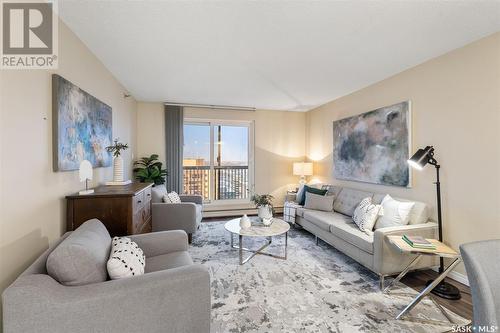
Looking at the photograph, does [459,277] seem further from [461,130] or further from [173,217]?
[173,217]

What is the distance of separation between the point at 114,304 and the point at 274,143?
15.1ft

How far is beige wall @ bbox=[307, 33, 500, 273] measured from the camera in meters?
2.15

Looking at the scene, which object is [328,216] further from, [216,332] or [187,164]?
[187,164]

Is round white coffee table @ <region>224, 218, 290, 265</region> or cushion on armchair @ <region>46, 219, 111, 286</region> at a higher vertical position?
cushion on armchair @ <region>46, 219, 111, 286</region>

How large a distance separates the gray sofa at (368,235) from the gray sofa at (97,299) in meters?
1.84

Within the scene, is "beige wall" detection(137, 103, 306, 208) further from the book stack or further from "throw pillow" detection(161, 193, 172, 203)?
the book stack

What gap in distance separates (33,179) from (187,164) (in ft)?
11.4

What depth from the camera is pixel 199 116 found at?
4.97 m

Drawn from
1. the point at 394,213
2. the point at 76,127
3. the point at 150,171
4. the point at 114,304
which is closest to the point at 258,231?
the point at 394,213

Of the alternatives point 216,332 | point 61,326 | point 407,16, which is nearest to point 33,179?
point 61,326

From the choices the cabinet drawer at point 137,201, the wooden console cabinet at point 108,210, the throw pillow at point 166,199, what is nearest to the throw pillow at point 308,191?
the throw pillow at point 166,199

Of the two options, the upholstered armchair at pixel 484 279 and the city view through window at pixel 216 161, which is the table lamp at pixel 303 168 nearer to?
the city view through window at pixel 216 161

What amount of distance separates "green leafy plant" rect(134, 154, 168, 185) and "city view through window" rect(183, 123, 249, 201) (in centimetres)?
66

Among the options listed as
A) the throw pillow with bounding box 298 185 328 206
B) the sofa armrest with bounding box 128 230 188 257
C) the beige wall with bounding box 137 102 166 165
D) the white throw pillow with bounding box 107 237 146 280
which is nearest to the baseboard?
the throw pillow with bounding box 298 185 328 206
